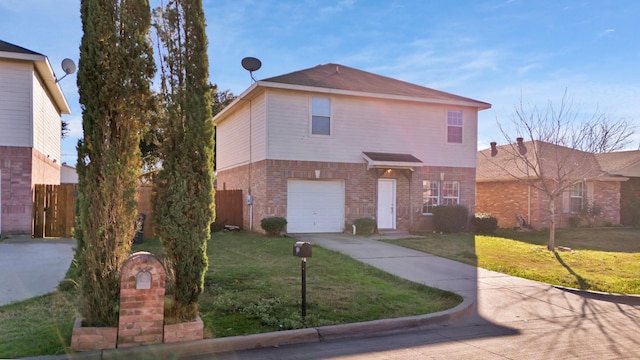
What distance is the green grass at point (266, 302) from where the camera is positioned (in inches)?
217

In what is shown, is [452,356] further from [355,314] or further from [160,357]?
[160,357]

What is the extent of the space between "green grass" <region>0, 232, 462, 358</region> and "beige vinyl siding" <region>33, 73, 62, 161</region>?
9132 mm

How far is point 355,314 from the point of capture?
6531 millimetres

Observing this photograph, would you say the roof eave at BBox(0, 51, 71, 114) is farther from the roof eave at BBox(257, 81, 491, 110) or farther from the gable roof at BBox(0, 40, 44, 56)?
the roof eave at BBox(257, 81, 491, 110)

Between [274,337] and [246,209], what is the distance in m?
14.1

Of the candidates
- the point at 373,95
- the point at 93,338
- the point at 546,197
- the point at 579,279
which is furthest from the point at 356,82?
the point at 93,338

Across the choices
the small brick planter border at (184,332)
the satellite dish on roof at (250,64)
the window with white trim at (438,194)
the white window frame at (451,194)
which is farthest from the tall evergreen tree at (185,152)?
the white window frame at (451,194)

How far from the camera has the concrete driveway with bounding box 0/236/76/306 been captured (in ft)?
24.8

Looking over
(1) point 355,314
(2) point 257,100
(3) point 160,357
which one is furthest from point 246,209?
(3) point 160,357

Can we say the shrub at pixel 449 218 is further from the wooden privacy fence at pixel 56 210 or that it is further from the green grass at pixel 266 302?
the wooden privacy fence at pixel 56 210

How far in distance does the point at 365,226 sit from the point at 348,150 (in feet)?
9.90

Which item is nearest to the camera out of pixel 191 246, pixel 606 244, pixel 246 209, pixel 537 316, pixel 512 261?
pixel 191 246

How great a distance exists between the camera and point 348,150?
18.0m

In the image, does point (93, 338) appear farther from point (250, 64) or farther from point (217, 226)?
point (217, 226)
